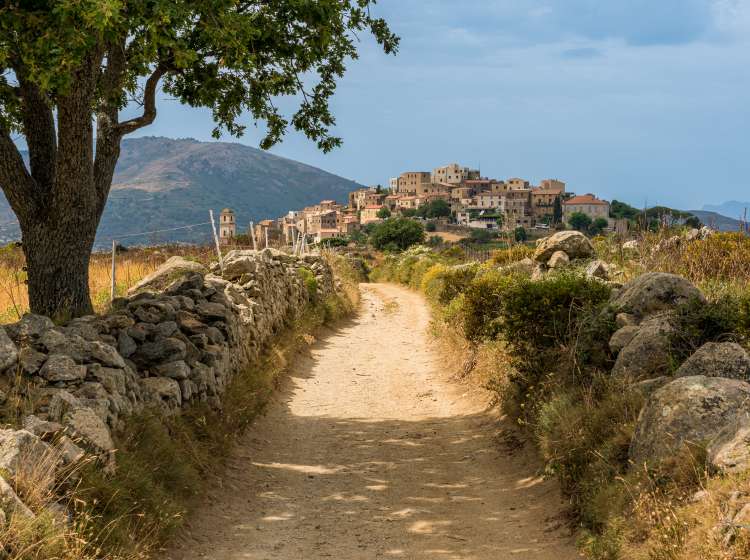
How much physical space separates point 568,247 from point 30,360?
14676 mm

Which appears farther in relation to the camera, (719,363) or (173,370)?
(173,370)

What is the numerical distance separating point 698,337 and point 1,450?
6.58m

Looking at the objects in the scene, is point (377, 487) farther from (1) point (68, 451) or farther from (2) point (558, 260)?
(2) point (558, 260)

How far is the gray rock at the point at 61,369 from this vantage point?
250 inches

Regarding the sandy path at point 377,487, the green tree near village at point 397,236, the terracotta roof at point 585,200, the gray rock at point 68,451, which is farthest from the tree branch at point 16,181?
the terracotta roof at point 585,200

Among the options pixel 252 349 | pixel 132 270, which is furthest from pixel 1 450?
pixel 132 270

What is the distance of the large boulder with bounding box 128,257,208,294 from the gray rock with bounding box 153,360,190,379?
19.3ft

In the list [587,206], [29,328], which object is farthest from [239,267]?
[587,206]

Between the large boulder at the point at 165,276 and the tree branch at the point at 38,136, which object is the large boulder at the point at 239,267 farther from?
the tree branch at the point at 38,136

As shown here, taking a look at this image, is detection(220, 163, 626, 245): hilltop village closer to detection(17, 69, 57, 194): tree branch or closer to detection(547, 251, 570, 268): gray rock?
detection(547, 251, 570, 268): gray rock

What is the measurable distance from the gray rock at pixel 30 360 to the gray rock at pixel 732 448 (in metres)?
5.77

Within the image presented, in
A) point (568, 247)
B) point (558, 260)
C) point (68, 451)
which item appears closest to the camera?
point (68, 451)

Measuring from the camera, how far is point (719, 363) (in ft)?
21.1

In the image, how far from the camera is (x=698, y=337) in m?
7.36
